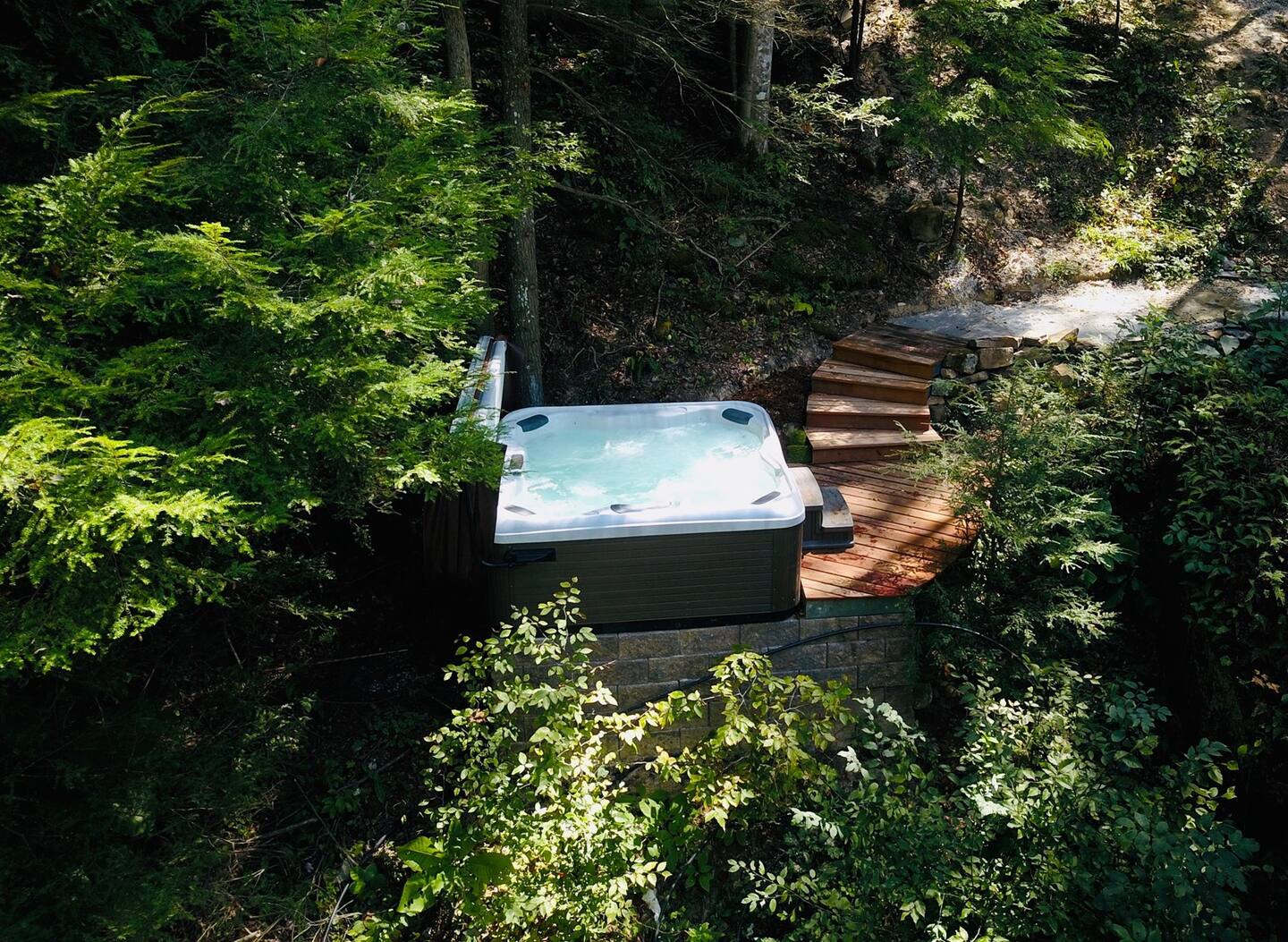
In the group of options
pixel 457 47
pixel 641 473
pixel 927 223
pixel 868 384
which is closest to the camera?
pixel 641 473

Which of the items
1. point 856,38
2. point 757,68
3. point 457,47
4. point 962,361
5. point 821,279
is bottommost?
point 962,361

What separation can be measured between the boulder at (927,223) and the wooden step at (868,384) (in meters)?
1.87

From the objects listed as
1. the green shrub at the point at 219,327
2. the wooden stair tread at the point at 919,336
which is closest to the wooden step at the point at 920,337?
the wooden stair tread at the point at 919,336

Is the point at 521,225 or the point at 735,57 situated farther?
the point at 735,57

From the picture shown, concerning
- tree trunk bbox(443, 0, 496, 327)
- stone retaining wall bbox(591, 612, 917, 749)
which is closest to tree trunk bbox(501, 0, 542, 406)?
tree trunk bbox(443, 0, 496, 327)

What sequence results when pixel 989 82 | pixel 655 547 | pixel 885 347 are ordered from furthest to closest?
1. pixel 989 82
2. pixel 885 347
3. pixel 655 547

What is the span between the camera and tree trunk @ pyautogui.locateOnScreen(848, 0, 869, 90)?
26.2 ft

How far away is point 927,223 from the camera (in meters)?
7.66

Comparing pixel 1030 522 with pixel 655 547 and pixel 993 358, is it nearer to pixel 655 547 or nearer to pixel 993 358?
pixel 655 547

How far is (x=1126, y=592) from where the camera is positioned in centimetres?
465

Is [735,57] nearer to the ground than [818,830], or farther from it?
farther from it

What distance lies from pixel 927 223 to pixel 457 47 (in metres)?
4.27

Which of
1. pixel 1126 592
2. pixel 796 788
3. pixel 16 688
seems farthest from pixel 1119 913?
pixel 16 688

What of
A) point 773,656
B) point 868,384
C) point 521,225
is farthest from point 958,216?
point 773,656
